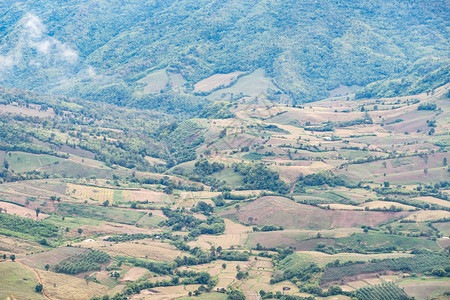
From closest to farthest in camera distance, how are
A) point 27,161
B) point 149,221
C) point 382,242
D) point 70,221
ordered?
1. point 382,242
2. point 70,221
3. point 149,221
4. point 27,161

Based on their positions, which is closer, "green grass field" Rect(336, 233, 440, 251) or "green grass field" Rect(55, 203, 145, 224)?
"green grass field" Rect(336, 233, 440, 251)

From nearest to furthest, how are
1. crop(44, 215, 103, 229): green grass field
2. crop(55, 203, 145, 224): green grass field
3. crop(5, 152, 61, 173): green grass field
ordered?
crop(44, 215, 103, 229): green grass field < crop(55, 203, 145, 224): green grass field < crop(5, 152, 61, 173): green grass field

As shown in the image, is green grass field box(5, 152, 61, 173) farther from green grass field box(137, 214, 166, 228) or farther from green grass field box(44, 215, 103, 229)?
green grass field box(137, 214, 166, 228)

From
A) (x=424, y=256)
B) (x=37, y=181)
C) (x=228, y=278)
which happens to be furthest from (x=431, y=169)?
(x=37, y=181)

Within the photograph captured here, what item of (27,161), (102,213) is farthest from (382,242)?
(27,161)

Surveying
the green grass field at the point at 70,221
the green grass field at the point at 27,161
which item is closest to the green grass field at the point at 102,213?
the green grass field at the point at 70,221

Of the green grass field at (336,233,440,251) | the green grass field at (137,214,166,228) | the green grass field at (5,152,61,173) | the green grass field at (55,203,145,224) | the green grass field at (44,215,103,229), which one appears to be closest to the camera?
the green grass field at (336,233,440,251)

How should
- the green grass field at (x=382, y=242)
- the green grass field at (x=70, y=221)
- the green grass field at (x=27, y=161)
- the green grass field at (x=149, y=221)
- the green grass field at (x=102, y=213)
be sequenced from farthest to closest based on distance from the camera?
the green grass field at (x=27, y=161) → the green grass field at (x=102, y=213) → the green grass field at (x=149, y=221) → the green grass field at (x=70, y=221) → the green grass field at (x=382, y=242)

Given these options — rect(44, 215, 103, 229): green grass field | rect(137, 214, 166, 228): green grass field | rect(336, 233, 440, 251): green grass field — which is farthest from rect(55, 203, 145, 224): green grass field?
rect(336, 233, 440, 251): green grass field

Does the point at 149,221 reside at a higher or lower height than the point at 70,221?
higher

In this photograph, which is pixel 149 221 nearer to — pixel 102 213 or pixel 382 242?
pixel 102 213

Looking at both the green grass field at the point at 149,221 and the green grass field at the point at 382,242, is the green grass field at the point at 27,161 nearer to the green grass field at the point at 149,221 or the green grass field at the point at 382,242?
the green grass field at the point at 149,221
